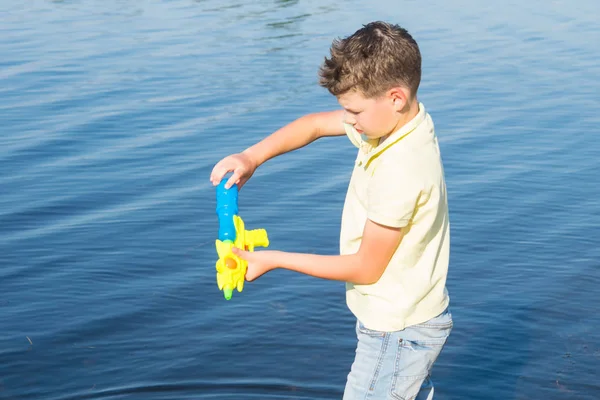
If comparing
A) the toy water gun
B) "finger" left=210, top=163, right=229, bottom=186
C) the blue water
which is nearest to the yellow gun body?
the toy water gun

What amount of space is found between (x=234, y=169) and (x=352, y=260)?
23.3 inches

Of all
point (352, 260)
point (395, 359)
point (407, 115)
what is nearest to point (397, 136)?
point (407, 115)

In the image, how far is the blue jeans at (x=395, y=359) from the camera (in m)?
3.22

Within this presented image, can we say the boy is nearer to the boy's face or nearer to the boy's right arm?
the boy's face

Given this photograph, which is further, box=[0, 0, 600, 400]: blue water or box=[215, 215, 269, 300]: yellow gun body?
box=[0, 0, 600, 400]: blue water

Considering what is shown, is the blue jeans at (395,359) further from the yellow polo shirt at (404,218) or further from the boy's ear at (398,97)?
the boy's ear at (398,97)

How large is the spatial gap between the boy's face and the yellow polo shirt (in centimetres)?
4

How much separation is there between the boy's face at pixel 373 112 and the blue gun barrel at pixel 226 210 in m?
0.53

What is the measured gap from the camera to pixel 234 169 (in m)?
3.38

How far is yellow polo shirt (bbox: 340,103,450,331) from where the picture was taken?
2.99m

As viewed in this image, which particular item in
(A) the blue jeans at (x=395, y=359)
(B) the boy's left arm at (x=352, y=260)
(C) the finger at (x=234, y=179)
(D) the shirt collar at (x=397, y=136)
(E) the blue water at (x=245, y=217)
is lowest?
(E) the blue water at (x=245, y=217)

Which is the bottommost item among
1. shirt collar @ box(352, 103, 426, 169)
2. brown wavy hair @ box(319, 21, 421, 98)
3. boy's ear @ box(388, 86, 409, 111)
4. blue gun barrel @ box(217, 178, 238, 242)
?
blue gun barrel @ box(217, 178, 238, 242)

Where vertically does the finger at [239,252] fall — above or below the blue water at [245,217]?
above

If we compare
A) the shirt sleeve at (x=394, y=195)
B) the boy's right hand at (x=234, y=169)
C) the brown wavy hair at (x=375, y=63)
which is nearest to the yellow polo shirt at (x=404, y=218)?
the shirt sleeve at (x=394, y=195)
